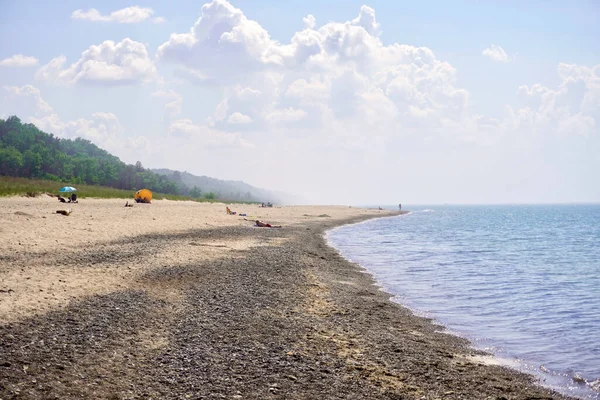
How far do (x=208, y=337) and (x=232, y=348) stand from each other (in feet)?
2.94

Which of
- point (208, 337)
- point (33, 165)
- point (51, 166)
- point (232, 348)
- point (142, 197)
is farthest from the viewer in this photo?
point (51, 166)

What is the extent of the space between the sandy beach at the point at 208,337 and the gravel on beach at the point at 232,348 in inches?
1.4

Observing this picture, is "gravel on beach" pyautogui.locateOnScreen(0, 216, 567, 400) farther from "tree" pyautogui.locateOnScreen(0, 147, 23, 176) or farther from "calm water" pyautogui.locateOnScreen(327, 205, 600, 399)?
"tree" pyautogui.locateOnScreen(0, 147, 23, 176)

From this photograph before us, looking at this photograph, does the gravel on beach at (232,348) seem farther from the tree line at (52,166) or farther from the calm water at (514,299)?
the tree line at (52,166)

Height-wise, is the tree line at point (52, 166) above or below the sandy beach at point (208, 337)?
above

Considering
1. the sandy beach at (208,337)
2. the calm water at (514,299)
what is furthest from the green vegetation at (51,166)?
the sandy beach at (208,337)

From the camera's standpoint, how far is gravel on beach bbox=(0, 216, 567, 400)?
331 inches

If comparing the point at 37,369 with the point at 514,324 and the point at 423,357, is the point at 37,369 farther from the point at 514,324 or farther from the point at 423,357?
the point at 514,324

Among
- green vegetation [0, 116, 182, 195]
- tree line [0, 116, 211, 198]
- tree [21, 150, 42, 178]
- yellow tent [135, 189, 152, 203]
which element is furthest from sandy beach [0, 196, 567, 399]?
tree [21, 150, 42, 178]

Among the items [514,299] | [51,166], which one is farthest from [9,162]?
[514,299]

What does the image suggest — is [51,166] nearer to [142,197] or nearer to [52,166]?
[52,166]

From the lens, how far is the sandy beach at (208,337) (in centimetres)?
854

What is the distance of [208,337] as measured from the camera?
1127cm

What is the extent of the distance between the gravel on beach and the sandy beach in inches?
1.4
